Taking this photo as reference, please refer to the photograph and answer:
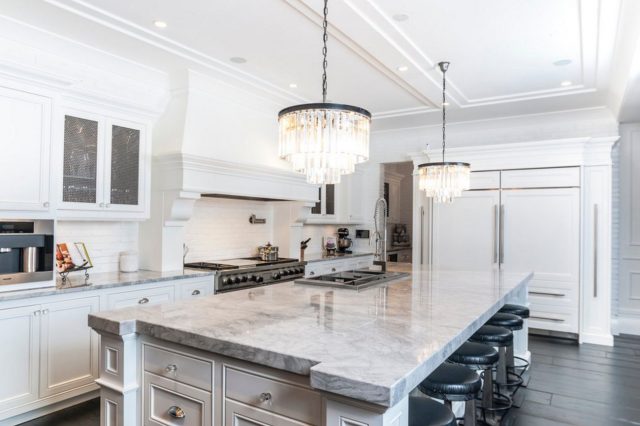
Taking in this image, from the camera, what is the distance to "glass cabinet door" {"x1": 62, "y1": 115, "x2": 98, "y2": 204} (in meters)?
3.39

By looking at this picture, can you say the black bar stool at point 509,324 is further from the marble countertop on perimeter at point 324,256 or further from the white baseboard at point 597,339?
the marble countertop on perimeter at point 324,256

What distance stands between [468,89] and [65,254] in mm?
4120

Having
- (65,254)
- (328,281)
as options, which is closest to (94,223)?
(65,254)

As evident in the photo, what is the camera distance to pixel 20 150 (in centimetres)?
305

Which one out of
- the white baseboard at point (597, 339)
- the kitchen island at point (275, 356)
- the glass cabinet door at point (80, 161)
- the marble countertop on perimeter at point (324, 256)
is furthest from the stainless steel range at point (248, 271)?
the white baseboard at point (597, 339)

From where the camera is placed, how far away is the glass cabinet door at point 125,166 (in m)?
3.73

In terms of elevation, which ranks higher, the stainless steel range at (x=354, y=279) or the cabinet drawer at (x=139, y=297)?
the stainless steel range at (x=354, y=279)

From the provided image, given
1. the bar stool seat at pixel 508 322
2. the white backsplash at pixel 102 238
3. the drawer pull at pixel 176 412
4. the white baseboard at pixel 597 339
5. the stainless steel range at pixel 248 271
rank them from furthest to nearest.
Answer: the white baseboard at pixel 597 339 → the stainless steel range at pixel 248 271 → the white backsplash at pixel 102 238 → the bar stool seat at pixel 508 322 → the drawer pull at pixel 176 412

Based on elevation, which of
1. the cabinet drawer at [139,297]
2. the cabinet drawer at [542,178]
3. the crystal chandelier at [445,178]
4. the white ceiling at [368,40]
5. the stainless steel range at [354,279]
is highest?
the white ceiling at [368,40]

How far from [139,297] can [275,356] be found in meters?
2.47

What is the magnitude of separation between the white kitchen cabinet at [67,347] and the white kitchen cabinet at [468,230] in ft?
12.7

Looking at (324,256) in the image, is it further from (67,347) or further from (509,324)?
(67,347)

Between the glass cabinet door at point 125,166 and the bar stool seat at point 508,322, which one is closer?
the bar stool seat at point 508,322

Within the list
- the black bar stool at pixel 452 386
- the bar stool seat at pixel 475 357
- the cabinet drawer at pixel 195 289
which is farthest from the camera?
the cabinet drawer at pixel 195 289
